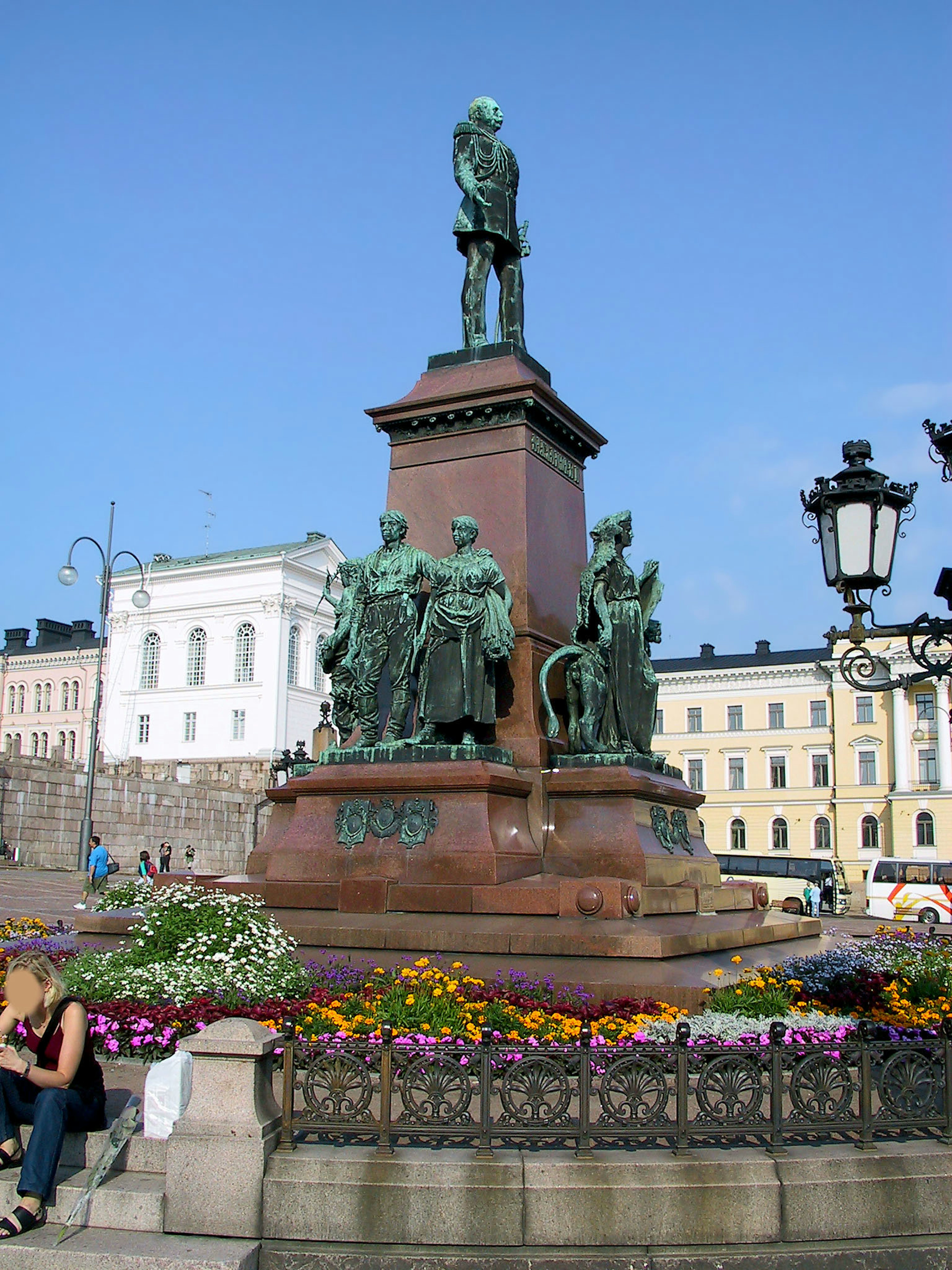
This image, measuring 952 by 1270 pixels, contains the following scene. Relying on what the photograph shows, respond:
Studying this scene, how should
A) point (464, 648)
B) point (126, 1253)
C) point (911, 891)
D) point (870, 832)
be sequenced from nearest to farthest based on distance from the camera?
point (126, 1253) → point (464, 648) → point (911, 891) → point (870, 832)

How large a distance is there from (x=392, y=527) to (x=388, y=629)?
965mm

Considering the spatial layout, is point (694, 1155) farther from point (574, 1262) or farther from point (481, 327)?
point (481, 327)

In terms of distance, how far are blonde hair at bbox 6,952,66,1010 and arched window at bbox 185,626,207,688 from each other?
7330cm

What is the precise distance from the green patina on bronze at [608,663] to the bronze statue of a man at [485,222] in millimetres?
3008

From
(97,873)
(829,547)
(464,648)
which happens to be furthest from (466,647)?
(97,873)

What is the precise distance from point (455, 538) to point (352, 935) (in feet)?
12.3

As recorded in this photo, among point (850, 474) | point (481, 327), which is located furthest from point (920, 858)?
point (850, 474)

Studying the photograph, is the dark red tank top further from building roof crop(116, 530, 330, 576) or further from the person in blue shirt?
building roof crop(116, 530, 330, 576)

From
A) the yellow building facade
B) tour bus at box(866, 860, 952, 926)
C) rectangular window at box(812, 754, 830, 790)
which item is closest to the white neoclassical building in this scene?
the yellow building facade

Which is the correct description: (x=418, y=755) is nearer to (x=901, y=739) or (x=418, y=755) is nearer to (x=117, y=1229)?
(x=117, y=1229)

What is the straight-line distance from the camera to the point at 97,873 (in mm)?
26203

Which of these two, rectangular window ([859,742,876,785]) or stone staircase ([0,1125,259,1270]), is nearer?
stone staircase ([0,1125,259,1270])

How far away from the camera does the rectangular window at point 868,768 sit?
2660 inches

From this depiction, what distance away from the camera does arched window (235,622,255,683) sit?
76.0 m
